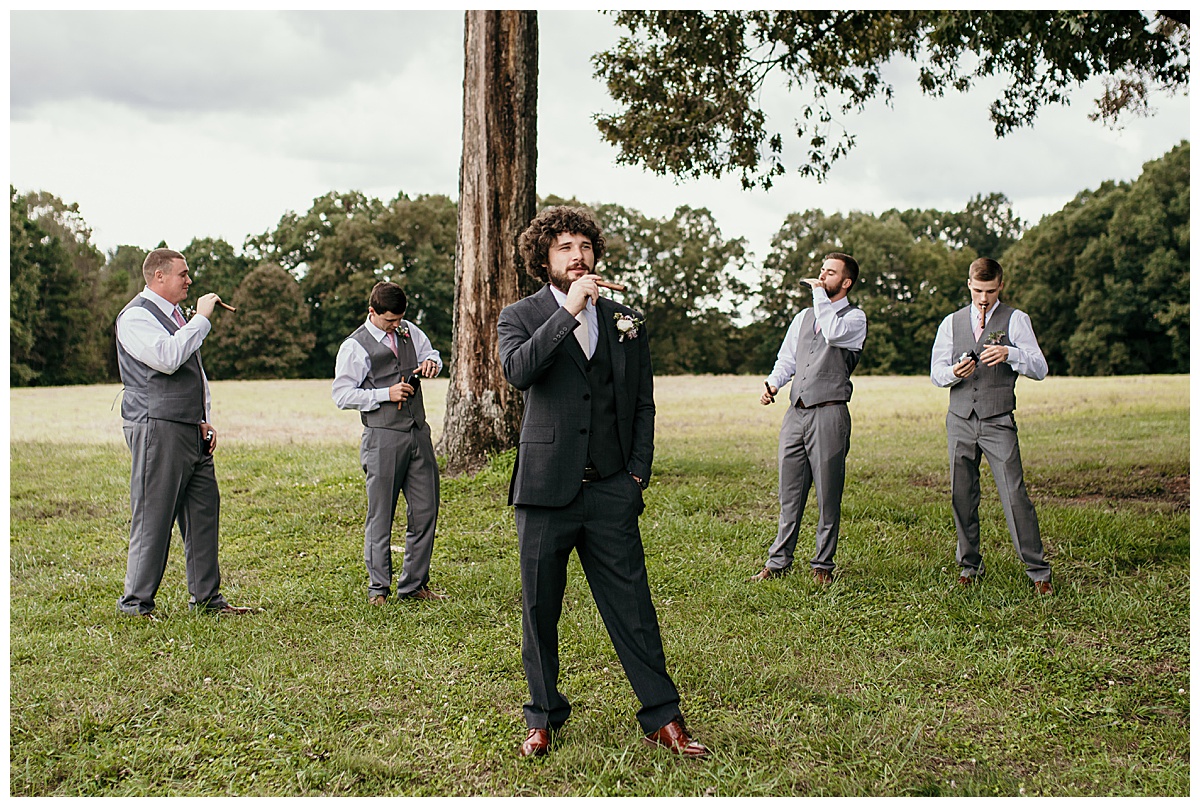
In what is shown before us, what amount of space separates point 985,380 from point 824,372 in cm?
107

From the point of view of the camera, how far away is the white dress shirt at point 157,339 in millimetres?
6066

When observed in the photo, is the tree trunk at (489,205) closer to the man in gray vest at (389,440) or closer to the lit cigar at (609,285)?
the man in gray vest at (389,440)

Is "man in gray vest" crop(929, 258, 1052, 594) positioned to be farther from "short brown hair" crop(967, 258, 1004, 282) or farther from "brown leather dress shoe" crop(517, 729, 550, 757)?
"brown leather dress shoe" crop(517, 729, 550, 757)

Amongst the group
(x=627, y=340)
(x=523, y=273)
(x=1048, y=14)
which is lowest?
(x=627, y=340)

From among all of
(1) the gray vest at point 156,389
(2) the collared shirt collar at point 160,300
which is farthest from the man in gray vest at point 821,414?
(2) the collared shirt collar at point 160,300

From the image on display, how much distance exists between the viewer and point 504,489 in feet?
35.5

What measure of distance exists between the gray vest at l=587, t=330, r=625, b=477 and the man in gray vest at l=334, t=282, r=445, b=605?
108 inches

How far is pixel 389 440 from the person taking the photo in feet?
22.2

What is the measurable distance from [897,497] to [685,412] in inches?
485

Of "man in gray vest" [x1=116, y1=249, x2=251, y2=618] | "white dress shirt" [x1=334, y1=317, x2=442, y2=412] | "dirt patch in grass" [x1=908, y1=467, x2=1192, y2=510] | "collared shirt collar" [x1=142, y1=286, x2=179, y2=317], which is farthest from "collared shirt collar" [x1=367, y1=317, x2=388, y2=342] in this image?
"dirt patch in grass" [x1=908, y1=467, x2=1192, y2=510]

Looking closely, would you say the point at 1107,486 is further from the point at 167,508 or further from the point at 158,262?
the point at 158,262

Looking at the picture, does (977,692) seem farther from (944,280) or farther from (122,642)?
(944,280)

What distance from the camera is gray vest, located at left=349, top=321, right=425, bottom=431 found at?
6770mm

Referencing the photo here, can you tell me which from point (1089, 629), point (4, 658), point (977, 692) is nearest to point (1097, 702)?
point (977, 692)
